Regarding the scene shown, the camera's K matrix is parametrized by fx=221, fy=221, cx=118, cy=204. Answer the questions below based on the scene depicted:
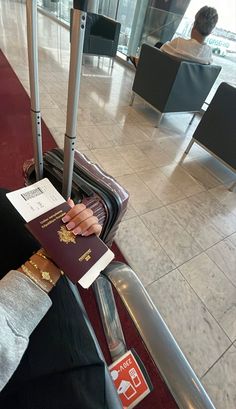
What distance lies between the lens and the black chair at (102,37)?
12.2 feet

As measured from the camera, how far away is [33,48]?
0.50 meters

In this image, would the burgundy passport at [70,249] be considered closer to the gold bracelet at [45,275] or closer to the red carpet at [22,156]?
the gold bracelet at [45,275]

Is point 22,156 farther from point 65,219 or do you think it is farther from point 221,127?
point 221,127

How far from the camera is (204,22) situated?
210 cm

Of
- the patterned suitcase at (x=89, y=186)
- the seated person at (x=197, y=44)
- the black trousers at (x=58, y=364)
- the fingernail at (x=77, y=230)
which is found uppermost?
the seated person at (x=197, y=44)

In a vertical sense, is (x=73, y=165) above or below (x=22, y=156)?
above

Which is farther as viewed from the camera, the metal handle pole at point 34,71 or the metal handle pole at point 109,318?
the metal handle pole at point 109,318


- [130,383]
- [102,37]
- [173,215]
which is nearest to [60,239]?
[130,383]

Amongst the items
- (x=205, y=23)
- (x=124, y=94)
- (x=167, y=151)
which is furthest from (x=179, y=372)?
(x=124, y=94)

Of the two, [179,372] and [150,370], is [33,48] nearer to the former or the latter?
[179,372]

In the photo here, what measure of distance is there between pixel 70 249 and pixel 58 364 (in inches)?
9.7

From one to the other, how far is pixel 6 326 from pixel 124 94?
145 inches

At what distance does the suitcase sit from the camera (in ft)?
1.47

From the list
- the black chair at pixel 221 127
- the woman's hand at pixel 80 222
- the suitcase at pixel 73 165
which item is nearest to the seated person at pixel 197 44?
the black chair at pixel 221 127
